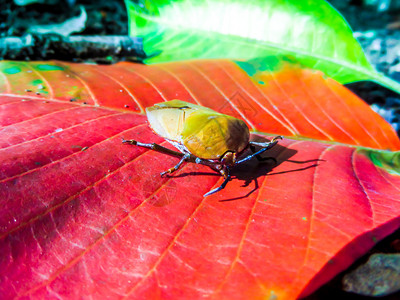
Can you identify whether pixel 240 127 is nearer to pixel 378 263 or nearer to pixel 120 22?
pixel 378 263

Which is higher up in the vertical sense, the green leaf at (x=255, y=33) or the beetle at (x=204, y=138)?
the green leaf at (x=255, y=33)

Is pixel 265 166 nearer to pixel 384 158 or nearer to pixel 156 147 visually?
pixel 156 147

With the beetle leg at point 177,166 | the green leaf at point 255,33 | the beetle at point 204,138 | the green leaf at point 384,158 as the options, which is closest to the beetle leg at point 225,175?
the beetle at point 204,138

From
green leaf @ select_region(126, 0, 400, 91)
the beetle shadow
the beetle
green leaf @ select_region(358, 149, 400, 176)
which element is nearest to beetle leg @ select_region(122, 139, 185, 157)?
the beetle

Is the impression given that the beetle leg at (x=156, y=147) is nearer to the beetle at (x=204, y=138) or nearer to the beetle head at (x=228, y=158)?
the beetle at (x=204, y=138)

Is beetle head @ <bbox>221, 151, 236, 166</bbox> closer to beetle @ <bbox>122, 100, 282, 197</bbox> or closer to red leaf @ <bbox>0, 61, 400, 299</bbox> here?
beetle @ <bbox>122, 100, 282, 197</bbox>

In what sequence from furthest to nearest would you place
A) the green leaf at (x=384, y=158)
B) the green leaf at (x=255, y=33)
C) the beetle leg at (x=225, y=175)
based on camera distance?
the green leaf at (x=255, y=33) → the green leaf at (x=384, y=158) → the beetle leg at (x=225, y=175)

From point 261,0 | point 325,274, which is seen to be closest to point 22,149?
point 325,274

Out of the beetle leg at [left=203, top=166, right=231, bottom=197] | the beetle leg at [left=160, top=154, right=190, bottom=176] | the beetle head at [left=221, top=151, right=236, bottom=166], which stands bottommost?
the beetle leg at [left=203, top=166, right=231, bottom=197]
